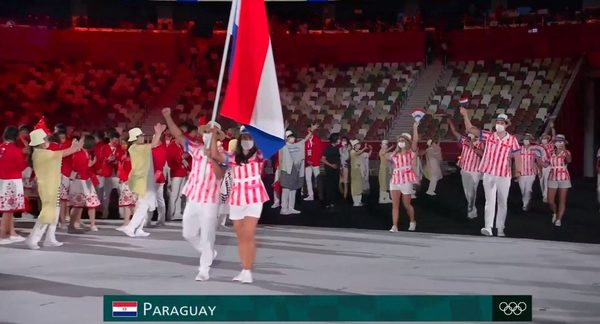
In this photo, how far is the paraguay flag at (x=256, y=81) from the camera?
747 centimetres

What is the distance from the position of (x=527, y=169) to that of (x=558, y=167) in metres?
2.10

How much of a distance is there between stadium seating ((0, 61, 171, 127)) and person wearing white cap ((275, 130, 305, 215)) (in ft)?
36.4

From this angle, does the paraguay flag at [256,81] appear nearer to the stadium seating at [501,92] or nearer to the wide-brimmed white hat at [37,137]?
the wide-brimmed white hat at [37,137]

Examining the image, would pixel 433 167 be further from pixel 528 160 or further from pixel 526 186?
pixel 526 186

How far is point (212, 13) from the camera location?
96.1ft

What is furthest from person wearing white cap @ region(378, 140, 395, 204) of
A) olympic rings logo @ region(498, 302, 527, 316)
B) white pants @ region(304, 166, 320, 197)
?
olympic rings logo @ region(498, 302, 527, 316)

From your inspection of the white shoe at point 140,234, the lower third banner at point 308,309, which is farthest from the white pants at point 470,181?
the lower third banner at point 308,309

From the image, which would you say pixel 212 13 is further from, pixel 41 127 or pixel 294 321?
pixel 294 321

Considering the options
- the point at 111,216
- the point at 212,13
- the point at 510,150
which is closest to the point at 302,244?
the point at 510,150

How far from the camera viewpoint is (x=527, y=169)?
15664mm

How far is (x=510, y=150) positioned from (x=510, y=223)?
6.91ft

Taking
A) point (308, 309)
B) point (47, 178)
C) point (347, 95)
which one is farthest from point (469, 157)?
point (347, 95)

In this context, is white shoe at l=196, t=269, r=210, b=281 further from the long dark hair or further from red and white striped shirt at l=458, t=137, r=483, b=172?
red and white striped shirt at l=458, t=137, r=483, b=172

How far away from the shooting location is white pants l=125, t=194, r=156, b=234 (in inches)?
468
